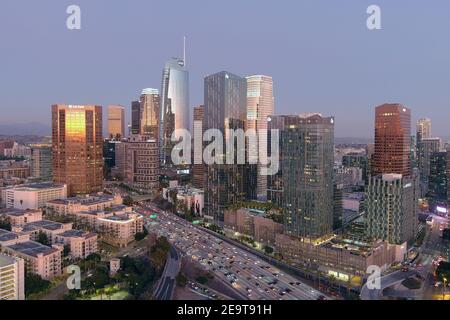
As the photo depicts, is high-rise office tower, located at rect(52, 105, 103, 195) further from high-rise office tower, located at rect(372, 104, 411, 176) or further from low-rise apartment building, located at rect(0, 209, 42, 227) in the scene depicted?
high-rise office tower, located at rect(372, 104, 411, 176)

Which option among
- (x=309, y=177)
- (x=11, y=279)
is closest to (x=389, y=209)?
(x=309, y=177)

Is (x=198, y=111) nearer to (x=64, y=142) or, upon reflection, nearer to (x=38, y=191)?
(x=64, y=142)

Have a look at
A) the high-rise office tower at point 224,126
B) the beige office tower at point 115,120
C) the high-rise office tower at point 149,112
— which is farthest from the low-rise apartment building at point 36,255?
the beige office tower at point 115,120

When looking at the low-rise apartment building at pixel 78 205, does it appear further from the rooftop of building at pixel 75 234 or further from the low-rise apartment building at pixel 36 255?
the low-rise apartment building at pixel 36 255

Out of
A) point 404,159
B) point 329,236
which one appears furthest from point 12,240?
point 404,159

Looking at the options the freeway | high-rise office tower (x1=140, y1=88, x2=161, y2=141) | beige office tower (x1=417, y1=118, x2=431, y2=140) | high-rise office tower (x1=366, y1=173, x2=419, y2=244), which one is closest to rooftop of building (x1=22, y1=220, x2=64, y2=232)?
the freeway

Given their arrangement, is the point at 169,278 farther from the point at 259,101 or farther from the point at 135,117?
the point at 135,117
